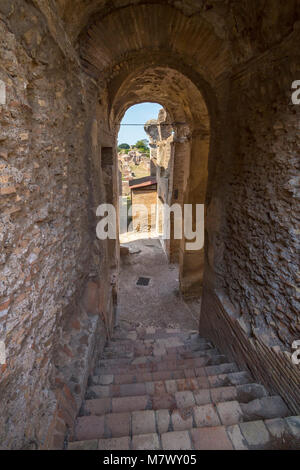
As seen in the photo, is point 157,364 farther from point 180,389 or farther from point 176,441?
point 176,441

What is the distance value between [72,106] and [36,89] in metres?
0.79

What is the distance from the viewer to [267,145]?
243 cm

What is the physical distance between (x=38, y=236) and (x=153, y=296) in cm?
574

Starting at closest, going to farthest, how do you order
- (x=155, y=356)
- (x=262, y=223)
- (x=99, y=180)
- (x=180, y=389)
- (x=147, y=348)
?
(x=180, y=389), (x=262, y=223), (x=155, y=356), (x=99, y=180), (x=147, y=348)

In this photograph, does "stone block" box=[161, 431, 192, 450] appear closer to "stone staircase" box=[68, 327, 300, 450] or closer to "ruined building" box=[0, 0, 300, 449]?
"stone staircase" box=[68, 327, 300, 450]

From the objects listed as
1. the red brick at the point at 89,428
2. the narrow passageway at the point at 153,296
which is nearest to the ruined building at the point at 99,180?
the red brick at the point at 89,428

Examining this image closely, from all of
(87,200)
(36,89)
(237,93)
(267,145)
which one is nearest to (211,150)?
(237,93)

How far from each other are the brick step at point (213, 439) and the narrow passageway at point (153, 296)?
3756 millimetres

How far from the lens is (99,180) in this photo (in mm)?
3586

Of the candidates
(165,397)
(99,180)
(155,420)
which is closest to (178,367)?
(165,397)

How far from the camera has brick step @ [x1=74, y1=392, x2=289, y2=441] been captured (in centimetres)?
185

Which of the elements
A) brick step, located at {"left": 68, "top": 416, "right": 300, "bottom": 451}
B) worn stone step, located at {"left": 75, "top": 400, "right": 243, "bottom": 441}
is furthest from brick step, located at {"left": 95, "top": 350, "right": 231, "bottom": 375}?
brick step, located at {"left": 68, "top": 416, "right": 300, "bottom": 451}

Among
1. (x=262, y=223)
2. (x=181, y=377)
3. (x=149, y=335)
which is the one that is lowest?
(x=149, y=335)

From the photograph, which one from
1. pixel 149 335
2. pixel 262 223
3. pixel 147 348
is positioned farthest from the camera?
pixel 149 335
